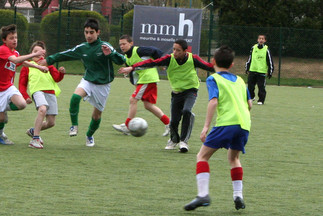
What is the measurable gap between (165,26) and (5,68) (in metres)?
17.2

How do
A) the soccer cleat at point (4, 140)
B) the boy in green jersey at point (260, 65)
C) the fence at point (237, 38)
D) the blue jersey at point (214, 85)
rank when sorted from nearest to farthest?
the blue jersey at point (214, 85), the soccer cleat at point (4, 140), the boy in green jersey at point (260, 65), the fence at point (237, 38)

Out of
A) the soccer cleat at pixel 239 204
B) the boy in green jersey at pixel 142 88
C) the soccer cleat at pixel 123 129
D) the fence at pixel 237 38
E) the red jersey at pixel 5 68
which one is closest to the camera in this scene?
the soccer cleat at pixel 239 204

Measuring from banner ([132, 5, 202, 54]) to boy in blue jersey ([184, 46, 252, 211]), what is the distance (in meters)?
19.8

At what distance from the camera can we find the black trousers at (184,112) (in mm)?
8625

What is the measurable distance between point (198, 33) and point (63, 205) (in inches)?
805

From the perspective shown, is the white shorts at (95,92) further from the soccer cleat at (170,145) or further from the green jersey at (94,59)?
the soccer cleat at (170,145)

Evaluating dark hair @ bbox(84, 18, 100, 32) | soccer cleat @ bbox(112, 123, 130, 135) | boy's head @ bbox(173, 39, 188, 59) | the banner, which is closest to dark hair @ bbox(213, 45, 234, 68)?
boy's head @ bbox(173, 39, 188, 59)

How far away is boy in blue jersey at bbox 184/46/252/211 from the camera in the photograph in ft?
17.7

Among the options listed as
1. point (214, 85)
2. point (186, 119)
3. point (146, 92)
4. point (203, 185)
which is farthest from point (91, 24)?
point (203, 185)

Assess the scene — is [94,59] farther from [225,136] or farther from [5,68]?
[225,136]

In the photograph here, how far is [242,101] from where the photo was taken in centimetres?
555

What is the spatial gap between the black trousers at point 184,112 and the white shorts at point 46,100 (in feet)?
5.54

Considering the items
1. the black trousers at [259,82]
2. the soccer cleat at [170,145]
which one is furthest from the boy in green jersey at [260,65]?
the soccer cleat at [170,145]

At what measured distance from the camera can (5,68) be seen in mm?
8578
